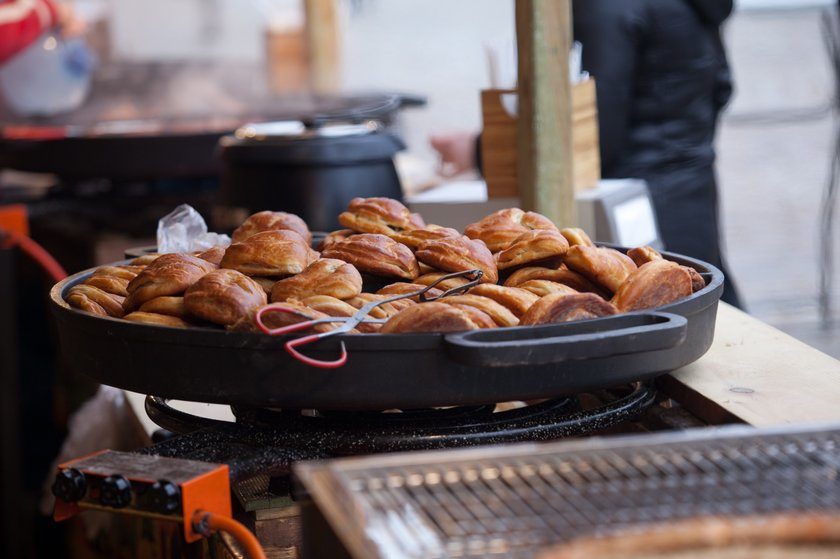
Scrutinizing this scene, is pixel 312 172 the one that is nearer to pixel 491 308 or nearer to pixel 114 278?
pixel 114 278

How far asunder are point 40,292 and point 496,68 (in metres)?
2.76

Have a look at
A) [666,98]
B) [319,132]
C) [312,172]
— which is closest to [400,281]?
[312,172]

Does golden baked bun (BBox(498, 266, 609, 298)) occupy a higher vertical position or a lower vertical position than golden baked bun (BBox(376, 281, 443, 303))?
lower

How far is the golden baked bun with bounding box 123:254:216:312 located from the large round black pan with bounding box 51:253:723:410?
0.31ft

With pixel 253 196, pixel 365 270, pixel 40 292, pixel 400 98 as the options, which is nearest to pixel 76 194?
pixel 40 292

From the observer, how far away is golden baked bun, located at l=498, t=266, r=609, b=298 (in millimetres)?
1376

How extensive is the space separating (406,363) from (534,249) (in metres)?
0.34

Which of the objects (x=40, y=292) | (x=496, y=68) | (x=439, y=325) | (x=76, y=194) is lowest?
(x=40, y=292)

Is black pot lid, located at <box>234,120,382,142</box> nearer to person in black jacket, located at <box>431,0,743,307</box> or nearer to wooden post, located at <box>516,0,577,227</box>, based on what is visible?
wooden post, located at <box>516,0,577,227</box>

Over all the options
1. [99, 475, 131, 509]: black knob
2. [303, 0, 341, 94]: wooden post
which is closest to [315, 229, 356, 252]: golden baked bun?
[99, 475, 131, 509]: black knob

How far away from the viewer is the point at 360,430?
1.25m

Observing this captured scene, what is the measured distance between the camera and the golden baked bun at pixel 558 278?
1.38 m

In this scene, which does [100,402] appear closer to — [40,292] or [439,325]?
[439,325]

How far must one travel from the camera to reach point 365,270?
55.0 inches
